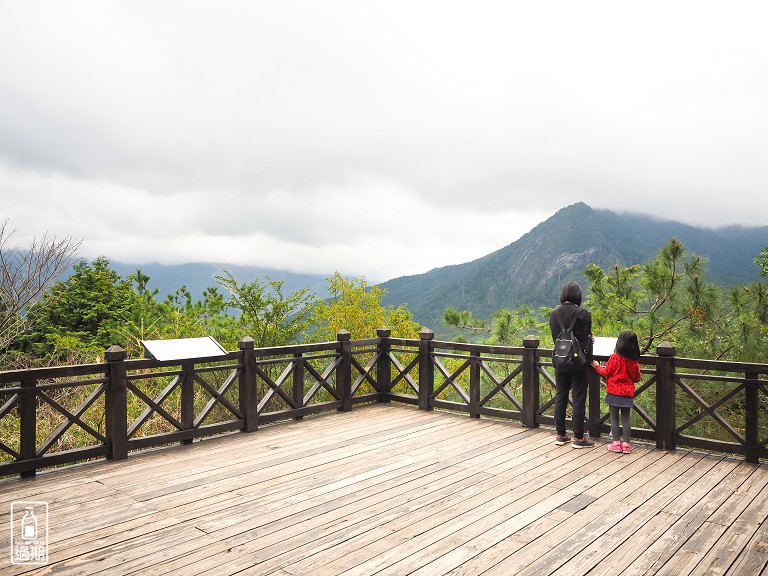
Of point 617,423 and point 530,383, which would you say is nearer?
point 617,423

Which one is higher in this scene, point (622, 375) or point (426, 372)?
point (622, 375)

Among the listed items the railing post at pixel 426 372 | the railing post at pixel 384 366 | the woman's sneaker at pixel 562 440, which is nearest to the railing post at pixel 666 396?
the woman's sneaker at pixel 562 440

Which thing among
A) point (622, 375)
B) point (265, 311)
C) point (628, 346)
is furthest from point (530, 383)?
point (265, 311)

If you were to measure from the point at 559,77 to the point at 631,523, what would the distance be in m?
19.0

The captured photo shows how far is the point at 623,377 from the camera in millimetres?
5914

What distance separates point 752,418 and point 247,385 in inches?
236

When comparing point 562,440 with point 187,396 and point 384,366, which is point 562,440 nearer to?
point 384,366

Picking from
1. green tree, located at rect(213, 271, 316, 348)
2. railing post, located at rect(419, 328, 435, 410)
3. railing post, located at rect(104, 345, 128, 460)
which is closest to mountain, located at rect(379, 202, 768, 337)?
green tree, located at rect(213, 271, 316, 348)

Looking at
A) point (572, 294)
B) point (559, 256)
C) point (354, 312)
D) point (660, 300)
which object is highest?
point (559, 256)

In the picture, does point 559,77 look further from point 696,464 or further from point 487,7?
point 696,464

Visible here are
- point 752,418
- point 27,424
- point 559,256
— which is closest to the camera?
point 27,424

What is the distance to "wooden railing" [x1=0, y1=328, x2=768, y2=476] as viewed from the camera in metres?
5.48

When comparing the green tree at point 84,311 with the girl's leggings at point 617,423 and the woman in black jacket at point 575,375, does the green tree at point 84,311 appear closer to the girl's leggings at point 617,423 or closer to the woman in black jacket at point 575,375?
the woman in black jacket at point 575,375

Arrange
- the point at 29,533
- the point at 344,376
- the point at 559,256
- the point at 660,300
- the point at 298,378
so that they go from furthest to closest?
the point at 559,256 → the point at 660,300 → the point at 344,376 → the point at 298,378 → the point at 29,533
